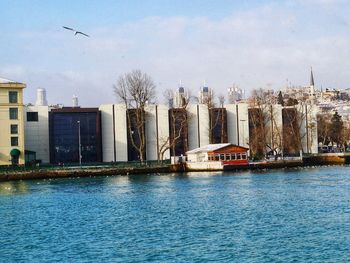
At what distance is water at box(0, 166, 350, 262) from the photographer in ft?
100

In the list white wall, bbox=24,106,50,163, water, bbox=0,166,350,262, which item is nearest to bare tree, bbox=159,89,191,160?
white wall, bbox=24,106,50,163

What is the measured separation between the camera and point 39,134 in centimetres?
11088

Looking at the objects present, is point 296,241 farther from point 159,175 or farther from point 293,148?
point 293,148

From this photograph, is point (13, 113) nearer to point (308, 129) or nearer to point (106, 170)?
point (106, 170)

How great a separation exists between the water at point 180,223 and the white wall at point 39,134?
45.0m

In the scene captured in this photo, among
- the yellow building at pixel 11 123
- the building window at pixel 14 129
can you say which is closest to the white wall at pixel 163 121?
the yellow building at pixel 11 123

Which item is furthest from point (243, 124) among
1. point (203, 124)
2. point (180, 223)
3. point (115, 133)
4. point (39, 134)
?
point (180, 223)

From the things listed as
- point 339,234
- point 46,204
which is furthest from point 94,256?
point 46,204

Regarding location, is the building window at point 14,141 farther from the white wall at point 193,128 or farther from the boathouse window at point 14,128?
the white wall at point 193,128

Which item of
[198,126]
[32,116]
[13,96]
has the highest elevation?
[13,96]

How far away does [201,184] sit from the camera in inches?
2761

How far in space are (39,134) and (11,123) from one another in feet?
35.0

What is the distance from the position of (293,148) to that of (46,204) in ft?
243

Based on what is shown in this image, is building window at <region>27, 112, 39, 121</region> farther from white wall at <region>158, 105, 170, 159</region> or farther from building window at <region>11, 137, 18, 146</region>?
white wall at <region>158, 105, 170, 159</region>
